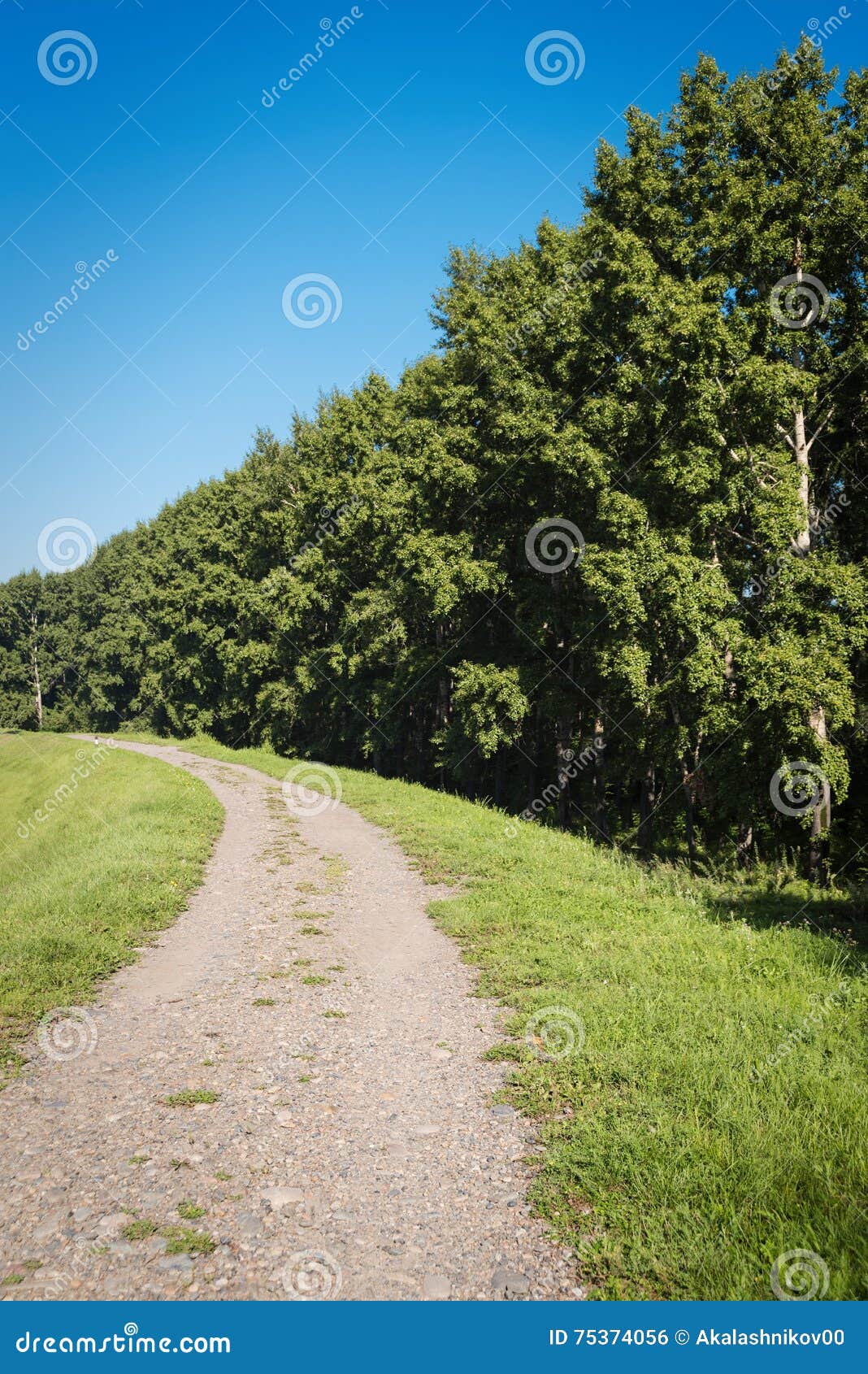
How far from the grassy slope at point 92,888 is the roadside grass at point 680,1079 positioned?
4.06m

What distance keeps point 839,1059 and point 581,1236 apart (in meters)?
2.66

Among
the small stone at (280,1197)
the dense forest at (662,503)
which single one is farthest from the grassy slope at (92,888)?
the dense forest at (662,503)

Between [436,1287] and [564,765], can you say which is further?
[564,765]

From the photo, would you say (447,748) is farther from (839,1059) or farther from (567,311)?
(839,1059)

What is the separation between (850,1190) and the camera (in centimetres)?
379

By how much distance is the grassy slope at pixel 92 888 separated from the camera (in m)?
7.01

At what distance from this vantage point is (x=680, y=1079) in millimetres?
4961

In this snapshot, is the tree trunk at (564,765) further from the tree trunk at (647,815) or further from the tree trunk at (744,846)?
the tree trunk at (744,846)

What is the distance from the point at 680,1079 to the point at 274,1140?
113 inches

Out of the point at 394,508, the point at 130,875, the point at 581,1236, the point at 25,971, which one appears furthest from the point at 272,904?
the point at 394,508

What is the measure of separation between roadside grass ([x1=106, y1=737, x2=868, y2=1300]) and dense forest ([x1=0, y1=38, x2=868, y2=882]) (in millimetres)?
7139

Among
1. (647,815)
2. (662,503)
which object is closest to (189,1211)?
(662,503)

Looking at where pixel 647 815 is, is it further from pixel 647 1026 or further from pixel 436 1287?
pixel 436 1287

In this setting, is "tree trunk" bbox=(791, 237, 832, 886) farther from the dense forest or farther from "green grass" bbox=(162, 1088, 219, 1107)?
"green grass" bbox=(162, 1088, 219, 1107)
